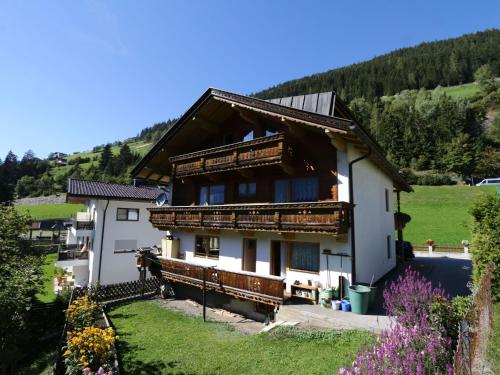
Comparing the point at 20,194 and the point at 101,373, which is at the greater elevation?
the point at 20,194

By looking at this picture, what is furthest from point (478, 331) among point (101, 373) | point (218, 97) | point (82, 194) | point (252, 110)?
point (82, 194)

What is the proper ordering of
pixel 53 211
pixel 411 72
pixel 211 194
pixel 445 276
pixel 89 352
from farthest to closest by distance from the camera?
pixel 411 72 → pixel 53 211 → pixel 211 194 → pixel 445 276 → pixel 89 352

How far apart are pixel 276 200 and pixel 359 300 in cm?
626

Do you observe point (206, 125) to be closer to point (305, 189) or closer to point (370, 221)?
point (305, 189)

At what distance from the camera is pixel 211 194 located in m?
18.8

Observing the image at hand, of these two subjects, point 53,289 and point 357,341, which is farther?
point 53,289

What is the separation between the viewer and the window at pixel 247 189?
1640 centimetres

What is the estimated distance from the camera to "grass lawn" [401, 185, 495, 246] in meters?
34.5

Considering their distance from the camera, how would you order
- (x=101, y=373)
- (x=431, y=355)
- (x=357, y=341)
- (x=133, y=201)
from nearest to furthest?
(x=431, y=355), (x=101, y=373), (x=357, y=341), (x=133, y=201)

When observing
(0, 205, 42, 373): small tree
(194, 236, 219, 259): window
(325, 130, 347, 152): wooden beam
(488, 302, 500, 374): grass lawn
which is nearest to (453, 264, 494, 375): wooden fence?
(488, 302, 500, 374): grass lawn

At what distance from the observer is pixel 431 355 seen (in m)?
4.91

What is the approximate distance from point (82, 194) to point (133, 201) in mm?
4437

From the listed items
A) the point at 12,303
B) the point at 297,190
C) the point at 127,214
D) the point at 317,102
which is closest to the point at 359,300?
the point at 297,190

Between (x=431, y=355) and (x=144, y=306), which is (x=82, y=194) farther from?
(x=431, y=355)
